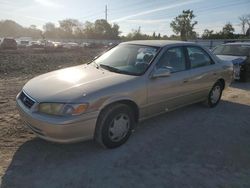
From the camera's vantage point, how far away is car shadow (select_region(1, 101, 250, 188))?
3.21m

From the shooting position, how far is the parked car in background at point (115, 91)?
349 cm

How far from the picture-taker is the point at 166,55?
4.73 meters

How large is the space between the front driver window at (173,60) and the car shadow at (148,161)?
1120 mm

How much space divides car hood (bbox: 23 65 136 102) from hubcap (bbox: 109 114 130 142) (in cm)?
53

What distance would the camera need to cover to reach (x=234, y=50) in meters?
10.3

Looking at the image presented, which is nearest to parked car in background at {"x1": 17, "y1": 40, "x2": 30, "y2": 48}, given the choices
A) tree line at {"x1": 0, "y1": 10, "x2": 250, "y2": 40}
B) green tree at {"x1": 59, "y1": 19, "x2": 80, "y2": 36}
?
tree line at {"x1": 0, "y1": 10, "x2": 250, "y2": 40}

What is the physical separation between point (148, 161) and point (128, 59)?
1925mm

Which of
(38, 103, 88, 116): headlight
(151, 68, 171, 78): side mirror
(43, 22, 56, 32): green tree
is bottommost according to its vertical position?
(38, 103, 88, 116): headlight

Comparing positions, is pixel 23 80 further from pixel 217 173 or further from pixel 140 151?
pixel 217 173

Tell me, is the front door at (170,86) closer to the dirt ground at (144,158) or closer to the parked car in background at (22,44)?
the dirt ground at (144,158)

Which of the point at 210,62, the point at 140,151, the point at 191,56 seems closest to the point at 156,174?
the point at 140,151

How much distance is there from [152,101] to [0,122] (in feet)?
9.15

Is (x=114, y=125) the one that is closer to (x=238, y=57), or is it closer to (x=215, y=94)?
(x=215, y=94)

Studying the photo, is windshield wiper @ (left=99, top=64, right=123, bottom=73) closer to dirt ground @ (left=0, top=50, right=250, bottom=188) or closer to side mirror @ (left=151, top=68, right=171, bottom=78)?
side mirror @ (left=151, top=68, right=171, bottom=78)
